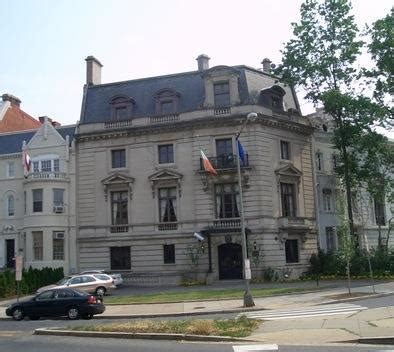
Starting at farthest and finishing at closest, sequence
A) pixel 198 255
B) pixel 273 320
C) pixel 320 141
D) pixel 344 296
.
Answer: pixel 320 141, pixel 198 255, pixel 344 296, pixel 273 320

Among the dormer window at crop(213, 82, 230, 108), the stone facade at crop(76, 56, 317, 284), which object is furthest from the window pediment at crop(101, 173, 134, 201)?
the dormer window at crop(213, 82, 230, 108)

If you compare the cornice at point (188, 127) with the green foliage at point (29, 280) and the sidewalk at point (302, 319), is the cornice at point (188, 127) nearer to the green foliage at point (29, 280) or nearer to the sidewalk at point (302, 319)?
the green foliage at point (29, 280)

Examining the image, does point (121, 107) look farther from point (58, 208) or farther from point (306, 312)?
point (306, 312)

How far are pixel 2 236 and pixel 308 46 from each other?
30.3 meters

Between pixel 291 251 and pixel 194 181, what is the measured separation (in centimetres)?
952

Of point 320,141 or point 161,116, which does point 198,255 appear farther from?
point 320,141

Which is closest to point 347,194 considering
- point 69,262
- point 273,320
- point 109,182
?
point 109,182

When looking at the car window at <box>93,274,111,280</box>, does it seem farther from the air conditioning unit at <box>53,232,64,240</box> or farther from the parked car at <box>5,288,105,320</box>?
the air conditioning unit at <box>53,232,64,240</box>

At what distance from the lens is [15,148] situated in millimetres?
50875

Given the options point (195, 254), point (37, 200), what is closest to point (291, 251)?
point (195, 254)

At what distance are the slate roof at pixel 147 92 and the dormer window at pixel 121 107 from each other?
1.56 ft

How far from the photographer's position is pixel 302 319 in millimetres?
19375

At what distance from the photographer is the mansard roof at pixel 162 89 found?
45.5 meters

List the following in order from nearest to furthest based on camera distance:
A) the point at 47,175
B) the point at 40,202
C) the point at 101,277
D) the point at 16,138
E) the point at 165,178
→ the point at 101,277 < the point at 165,178 < the point at 40,202 < the point at 47,175 < the point at 16,138
